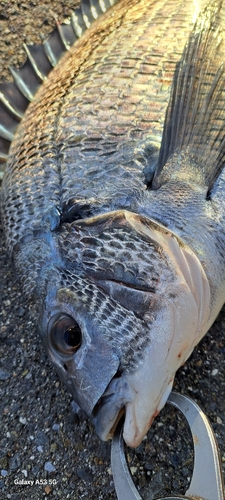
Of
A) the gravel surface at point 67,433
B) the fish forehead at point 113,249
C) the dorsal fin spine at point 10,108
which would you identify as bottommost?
the gravel surface at point 67,433

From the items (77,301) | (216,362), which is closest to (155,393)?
(77,301)

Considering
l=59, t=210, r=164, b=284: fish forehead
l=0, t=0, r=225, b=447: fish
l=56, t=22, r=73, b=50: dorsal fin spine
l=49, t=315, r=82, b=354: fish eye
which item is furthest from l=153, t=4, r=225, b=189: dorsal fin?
l=56, t=22, r=73, b=50: dorsal fin spine

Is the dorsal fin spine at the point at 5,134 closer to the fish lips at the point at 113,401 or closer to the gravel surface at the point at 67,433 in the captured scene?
the gravel surface at the point at 67,433

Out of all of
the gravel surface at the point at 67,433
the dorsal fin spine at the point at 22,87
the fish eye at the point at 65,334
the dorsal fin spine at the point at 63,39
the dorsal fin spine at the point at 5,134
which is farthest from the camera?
the dorsal fin spine at the point at 63,39

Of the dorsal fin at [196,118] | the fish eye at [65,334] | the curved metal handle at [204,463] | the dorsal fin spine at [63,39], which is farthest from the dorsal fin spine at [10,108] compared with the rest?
the curved metal handle at [204,463]

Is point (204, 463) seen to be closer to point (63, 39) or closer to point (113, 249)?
point (113, 249)

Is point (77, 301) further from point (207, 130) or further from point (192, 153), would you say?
point (207, 130)

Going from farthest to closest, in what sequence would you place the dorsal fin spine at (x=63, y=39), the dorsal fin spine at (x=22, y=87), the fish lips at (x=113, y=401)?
the dorsal fin spine at (x=63, y=39), the dorsal fin spine at (x=22, y=87), the fish lips at (x=113, y=401)
